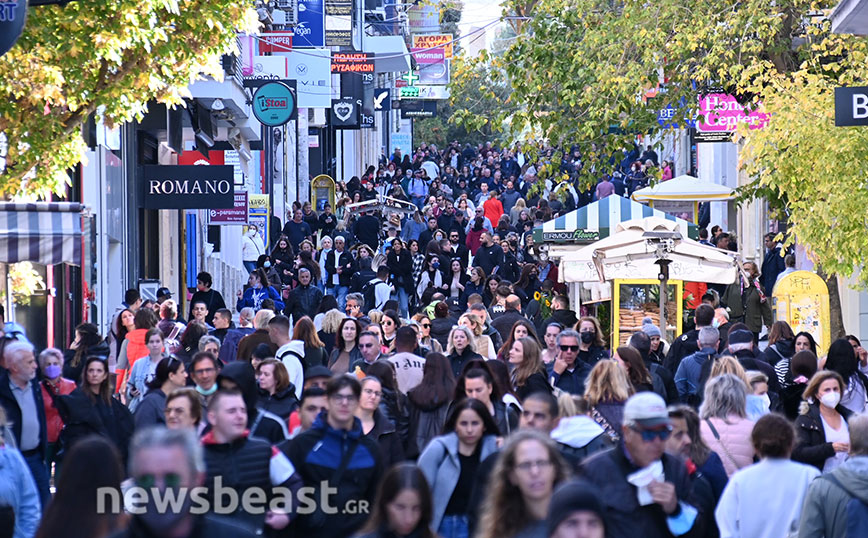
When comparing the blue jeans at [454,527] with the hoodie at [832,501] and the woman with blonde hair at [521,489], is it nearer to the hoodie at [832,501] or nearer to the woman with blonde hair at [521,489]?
the woman with blonde hair at [521,489]

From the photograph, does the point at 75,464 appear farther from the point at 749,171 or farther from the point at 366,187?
the point at 366,187

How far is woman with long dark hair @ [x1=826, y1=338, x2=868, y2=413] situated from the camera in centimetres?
1184

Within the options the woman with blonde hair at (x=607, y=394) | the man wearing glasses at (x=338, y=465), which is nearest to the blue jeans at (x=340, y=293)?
the woman with blonde hair at (x=607, y=394)

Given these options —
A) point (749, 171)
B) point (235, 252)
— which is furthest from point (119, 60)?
point (235, 252)

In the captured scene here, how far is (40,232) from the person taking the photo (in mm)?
12797

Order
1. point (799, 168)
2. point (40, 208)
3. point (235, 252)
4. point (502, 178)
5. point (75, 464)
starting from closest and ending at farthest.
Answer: point (75, 464), point (40, 208), point (799, 168), point (235, 252), point (502, 178)

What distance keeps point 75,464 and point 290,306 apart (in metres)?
15.6

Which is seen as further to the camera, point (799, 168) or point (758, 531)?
point (799, 168)

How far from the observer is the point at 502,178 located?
52031 mm

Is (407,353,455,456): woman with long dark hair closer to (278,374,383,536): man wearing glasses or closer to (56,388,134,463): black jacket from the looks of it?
(56,388,134,463): black jacket

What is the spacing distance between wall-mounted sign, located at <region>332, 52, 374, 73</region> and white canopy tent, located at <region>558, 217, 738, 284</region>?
21.6 metres

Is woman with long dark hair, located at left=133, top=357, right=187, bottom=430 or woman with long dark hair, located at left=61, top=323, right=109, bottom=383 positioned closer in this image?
woman with long dark hair, located at left=133, top=357, right=187, bottom=430

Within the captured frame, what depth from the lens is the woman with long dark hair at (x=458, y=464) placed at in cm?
806

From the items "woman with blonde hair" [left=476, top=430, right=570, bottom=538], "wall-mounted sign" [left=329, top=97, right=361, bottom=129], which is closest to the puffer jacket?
"woman with blonde hair" [left=476, top=430, right=570, bottom=538]
